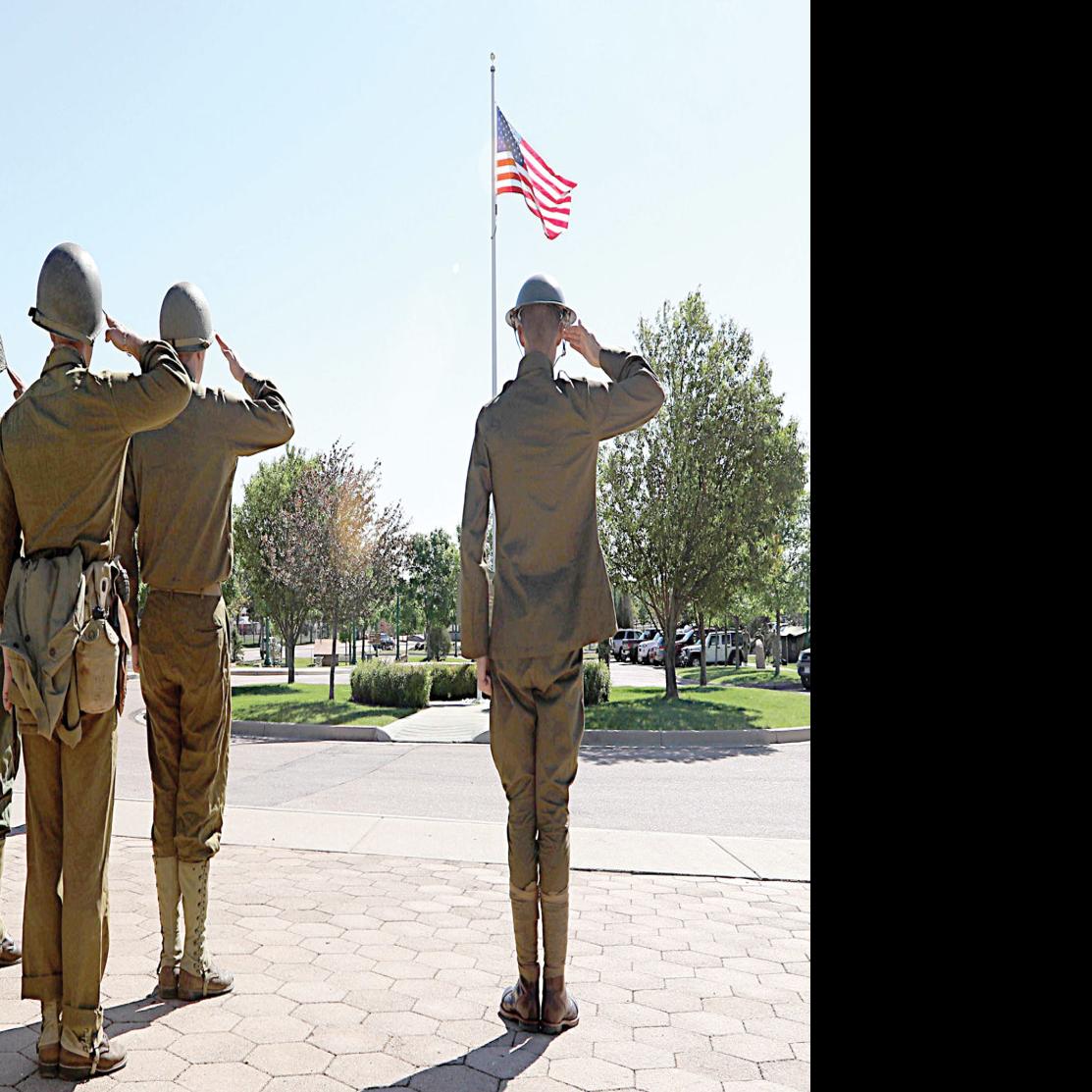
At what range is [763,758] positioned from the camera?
1243cm

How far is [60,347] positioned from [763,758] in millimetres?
10833

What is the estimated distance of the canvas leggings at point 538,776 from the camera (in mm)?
3574

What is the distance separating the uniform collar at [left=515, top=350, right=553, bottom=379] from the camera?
12.6 feet

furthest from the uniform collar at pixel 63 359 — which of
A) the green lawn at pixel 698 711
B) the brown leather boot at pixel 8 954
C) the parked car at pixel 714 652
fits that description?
the parked car at pixel 714 652

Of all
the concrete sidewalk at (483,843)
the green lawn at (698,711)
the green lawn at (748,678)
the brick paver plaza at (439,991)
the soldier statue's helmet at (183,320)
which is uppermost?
the soldier statue's helmet at (183,320)

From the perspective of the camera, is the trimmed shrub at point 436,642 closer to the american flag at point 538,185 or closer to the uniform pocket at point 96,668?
the american flag at point 538,185

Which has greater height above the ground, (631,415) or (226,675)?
(631,415)

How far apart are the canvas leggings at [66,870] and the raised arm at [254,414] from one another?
1279 mm

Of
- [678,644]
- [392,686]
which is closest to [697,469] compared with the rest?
[392,686]
